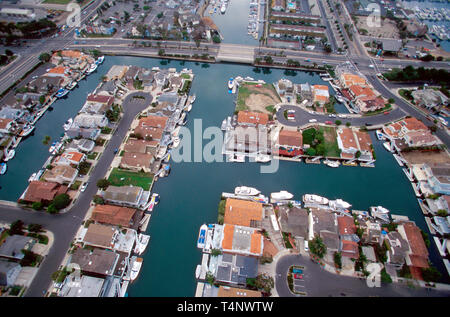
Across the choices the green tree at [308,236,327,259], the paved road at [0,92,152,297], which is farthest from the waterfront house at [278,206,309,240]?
the paved road at [0,92,152,297]

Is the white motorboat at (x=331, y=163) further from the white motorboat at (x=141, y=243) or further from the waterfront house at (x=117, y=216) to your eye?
the waterfront house at (x=117, y=216)

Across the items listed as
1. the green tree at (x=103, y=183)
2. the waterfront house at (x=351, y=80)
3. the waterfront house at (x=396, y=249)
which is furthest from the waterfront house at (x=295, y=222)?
the waterfront house at (x=351, y=80)

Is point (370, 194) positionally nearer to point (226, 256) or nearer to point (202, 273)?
point (226, 256)

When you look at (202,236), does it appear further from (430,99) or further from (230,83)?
(430,99)
